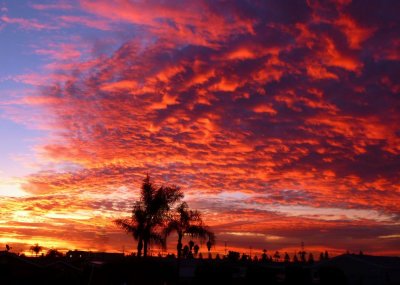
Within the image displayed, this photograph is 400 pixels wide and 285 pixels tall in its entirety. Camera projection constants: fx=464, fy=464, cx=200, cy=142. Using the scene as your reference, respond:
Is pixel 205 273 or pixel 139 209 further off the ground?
pixel 139 209

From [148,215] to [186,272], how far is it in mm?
25939

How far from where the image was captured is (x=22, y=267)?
59.4m

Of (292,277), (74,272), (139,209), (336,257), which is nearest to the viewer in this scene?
(139,209)

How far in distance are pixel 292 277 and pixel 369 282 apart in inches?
395

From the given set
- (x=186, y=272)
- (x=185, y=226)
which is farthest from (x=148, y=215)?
(x=186, y=272)

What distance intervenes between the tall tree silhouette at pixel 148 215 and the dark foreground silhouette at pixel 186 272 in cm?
294

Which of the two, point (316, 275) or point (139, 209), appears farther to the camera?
point (316, 275)

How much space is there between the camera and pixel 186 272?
64.4 meters

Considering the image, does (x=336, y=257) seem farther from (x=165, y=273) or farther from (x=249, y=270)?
(x=165, y=273)

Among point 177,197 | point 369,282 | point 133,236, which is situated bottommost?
point 369,282

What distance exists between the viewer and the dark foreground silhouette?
43.6 meters

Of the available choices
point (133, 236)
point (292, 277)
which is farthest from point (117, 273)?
point (292, 277)

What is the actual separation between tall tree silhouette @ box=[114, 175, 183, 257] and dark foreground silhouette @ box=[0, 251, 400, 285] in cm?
294

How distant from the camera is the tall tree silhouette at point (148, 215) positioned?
135ft
